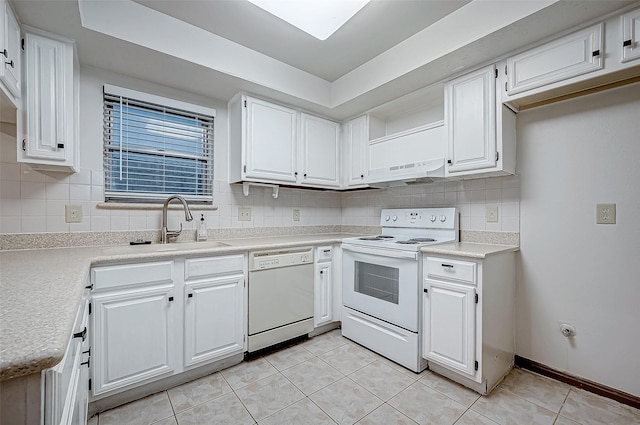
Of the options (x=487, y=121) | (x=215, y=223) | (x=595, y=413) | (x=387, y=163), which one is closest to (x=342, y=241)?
(x=387, y=163)

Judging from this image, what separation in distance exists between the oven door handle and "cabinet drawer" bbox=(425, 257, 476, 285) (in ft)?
0.39

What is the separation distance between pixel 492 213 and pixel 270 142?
1909mm

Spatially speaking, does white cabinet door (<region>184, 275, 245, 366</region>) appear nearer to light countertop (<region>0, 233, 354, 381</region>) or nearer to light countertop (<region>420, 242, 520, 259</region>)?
light countertop (<region>0, 233, 354, 381</region>)

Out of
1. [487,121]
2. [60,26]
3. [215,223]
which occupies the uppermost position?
[60,26]

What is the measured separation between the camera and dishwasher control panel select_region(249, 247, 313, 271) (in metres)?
2.15

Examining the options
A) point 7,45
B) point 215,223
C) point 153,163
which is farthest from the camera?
point 215,223

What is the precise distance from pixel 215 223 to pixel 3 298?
174 centimetres

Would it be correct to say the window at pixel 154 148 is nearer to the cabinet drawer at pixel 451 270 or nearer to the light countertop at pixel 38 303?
the light countertop at pixel 38 303

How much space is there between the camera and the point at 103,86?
2041 mm

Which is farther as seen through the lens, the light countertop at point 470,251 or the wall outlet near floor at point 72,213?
the wall outlet near floor at point 72,213

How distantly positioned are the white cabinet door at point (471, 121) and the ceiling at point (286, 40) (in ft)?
0.37

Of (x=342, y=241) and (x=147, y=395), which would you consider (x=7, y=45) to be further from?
(x=342, y=241)

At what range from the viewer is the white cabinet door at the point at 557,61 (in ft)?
5.01

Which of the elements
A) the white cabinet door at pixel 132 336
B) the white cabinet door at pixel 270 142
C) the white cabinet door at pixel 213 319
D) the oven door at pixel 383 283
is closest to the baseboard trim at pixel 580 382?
the oven door at pixel 383 283
